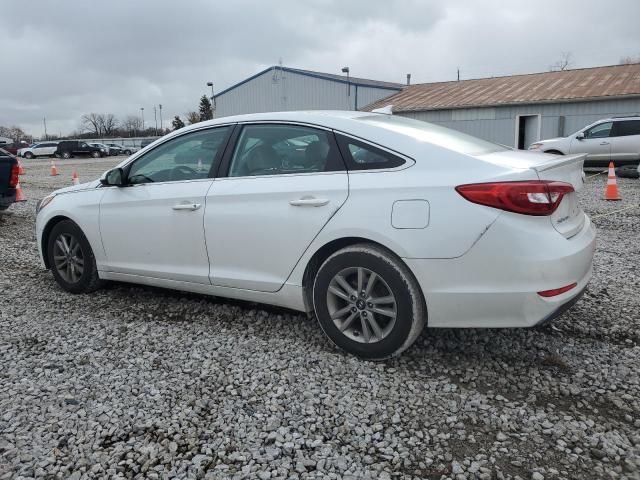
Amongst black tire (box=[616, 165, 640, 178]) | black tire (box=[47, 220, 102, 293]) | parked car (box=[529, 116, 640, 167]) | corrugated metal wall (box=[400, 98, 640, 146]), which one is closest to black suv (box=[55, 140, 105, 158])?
corrugated metal wall (box=[400, 98, 640, 146])

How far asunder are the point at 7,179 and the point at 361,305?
24.6 ft

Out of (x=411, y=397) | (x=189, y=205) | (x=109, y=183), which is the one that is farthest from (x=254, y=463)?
(x=109, y=183)

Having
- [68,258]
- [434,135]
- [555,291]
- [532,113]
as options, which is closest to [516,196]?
[555,291]

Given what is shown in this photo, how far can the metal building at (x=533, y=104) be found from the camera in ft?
69.1

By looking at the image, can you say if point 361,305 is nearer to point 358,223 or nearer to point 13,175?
point 358,223

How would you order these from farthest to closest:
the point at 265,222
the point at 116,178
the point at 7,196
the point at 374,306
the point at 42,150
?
the point at 42,150 < the point at 7,196 < the point at 116,178 < the point at 265,222 < the point at 374,306

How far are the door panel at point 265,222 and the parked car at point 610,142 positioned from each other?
14712mm

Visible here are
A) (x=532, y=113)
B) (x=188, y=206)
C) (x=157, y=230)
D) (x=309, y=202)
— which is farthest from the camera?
(x=532, y=113)

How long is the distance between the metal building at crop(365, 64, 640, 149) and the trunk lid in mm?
20454

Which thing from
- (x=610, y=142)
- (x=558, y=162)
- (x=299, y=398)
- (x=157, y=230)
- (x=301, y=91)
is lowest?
(x=299, y=398)

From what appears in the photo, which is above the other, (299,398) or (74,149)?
(74,149)

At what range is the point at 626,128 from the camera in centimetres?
1555

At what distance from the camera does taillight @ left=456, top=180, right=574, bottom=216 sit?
8.87 feet

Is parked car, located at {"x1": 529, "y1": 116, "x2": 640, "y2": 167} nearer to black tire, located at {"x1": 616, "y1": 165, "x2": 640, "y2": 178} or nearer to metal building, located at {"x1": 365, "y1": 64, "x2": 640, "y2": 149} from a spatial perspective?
black tire, located at {"x1": 616, "y1": 165, "x2": 640, "y2": 178}
